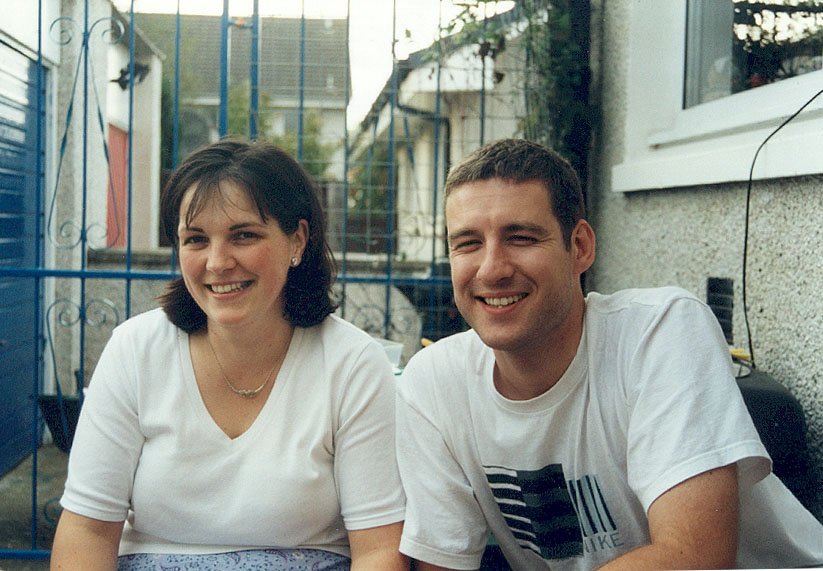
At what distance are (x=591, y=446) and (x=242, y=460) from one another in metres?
0.73

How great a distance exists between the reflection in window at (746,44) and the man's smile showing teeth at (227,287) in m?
1.38

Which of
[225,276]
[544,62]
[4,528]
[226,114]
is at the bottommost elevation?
[4,528]

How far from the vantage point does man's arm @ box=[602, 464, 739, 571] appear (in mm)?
1404

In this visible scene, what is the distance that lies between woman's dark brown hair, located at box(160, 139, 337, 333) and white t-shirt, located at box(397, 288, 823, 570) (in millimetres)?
405

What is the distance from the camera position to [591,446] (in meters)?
1.57

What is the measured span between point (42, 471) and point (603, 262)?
3.42 m

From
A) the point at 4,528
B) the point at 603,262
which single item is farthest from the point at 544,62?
the point at 4,528

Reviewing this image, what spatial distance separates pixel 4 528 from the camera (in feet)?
14.5

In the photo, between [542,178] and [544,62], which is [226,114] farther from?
[542,178]

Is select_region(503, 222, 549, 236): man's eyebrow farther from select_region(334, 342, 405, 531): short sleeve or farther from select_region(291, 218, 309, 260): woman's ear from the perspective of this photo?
select_region(291, 218, 309, 260): woman's ear

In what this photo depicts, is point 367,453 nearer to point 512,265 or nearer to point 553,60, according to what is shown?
point 512,265

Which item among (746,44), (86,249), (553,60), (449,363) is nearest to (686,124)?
(746,44)

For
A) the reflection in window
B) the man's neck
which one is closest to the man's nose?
the man's neck

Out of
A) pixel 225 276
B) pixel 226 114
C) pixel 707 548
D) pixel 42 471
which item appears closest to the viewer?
pixel 707 548
